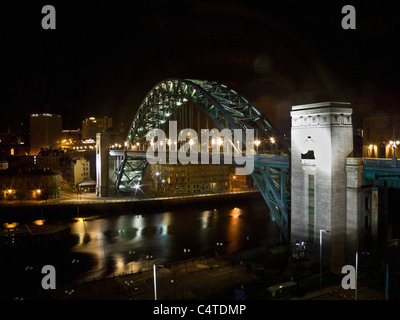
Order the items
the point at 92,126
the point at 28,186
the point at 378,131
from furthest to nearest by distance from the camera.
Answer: the point at 92,126 < the point at 28,186 < the point at 378,131

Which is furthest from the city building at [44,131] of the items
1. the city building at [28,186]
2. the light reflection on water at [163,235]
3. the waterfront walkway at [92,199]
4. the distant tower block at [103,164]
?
the light reflection on water at [163,235]

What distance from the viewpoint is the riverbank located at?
42062 millimetres

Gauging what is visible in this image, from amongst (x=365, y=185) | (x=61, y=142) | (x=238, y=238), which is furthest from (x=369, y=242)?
(x=61, y=142)

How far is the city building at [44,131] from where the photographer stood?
9669 cm

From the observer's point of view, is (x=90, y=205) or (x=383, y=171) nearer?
(x=383, y=171)

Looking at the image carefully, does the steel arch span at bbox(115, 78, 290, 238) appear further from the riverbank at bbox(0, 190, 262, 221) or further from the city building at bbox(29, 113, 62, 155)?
the city building at bbox(29, 113, 62, 155)

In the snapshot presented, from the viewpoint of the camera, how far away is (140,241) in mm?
31422

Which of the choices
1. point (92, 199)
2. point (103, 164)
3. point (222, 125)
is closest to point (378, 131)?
point (222, 125)

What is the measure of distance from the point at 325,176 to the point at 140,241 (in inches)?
771

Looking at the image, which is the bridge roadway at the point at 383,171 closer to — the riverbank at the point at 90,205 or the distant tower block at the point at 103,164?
the riverbank at the point at 90,205

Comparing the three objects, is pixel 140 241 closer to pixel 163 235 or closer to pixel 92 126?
pixel 163 235

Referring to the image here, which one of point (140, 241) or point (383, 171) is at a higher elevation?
point (383, 171)

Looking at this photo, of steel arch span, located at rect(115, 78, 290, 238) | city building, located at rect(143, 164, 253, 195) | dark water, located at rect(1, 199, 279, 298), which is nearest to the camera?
steel arch span, located at rect(115, 78, 290, 238)

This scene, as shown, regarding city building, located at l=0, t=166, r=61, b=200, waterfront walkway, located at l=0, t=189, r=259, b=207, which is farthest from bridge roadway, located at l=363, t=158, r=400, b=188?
city building, located at l=0, t=166, r=61, b=200
